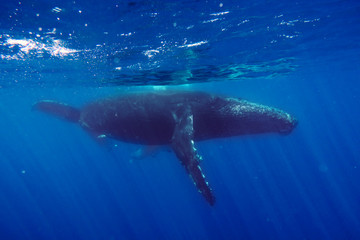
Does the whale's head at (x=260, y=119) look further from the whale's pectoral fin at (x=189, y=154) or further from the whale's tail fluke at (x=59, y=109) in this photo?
the whale's tail fluke at (x=59, y=109)

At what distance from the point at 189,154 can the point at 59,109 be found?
861 centimetres

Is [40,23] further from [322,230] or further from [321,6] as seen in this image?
[322,230]

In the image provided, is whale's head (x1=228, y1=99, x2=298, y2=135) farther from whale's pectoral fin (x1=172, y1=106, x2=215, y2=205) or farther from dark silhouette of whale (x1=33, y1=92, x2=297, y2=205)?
whale's pectoral fin (x1=172, y1=106, x2=215, y2=205)

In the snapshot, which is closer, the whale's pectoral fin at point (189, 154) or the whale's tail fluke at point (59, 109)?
the whale's pectoral fin at point (189, 154)

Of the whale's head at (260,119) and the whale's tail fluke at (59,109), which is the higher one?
the whale's tail fluke at (59,109)

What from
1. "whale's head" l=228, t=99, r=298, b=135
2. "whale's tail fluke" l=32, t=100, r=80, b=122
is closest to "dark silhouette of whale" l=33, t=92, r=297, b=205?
"whale's head" l=228, t=99, r=298, b=135

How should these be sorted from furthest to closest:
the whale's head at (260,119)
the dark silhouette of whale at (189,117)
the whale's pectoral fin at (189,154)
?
the dark silhouette of whale at (189,117)
the whale's head at (260,119)
the whale's pectoral fin at (189,154)

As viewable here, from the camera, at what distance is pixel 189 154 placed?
23.0 ft

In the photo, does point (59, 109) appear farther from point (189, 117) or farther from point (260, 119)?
point (260, 119)

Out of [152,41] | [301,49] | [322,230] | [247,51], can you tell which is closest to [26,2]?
[152,41]

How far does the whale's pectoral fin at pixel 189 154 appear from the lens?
660 cm

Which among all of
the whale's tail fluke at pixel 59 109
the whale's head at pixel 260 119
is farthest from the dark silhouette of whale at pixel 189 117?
the whale's tail fluke at pixel 59 109

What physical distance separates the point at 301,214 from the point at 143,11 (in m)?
38.8

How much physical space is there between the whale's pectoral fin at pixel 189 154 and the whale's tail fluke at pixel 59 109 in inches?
268
